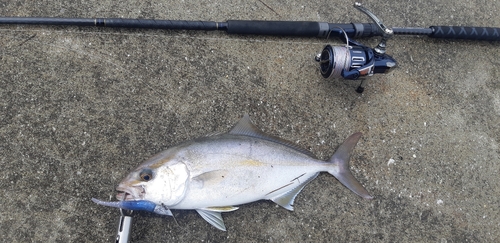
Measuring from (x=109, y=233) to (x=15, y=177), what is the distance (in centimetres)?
71

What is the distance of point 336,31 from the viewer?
2980 mm

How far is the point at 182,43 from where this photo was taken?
2938mm

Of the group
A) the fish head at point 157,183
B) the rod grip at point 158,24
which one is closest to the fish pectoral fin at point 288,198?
the fish head at point 157,183

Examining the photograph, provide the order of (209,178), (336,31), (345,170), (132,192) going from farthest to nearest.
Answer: (336,31), (345,170), (209,178), (132,192)

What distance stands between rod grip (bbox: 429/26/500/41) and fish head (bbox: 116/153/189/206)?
2.28m

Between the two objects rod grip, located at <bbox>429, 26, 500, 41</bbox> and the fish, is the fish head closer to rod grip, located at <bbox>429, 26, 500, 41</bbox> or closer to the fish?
the fish

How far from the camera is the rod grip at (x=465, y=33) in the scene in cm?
314

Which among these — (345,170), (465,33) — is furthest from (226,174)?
(465,33)

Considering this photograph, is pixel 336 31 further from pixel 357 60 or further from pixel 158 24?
pixel 158 24

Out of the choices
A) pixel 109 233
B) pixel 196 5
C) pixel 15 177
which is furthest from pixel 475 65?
pixel 15 177

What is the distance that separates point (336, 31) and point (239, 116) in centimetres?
99

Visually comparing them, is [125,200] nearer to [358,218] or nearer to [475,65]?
[358,218]

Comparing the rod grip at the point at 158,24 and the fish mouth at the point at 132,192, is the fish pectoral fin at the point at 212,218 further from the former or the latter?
the rod grip at the point at 158,24

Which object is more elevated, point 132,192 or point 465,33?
point 465,33
